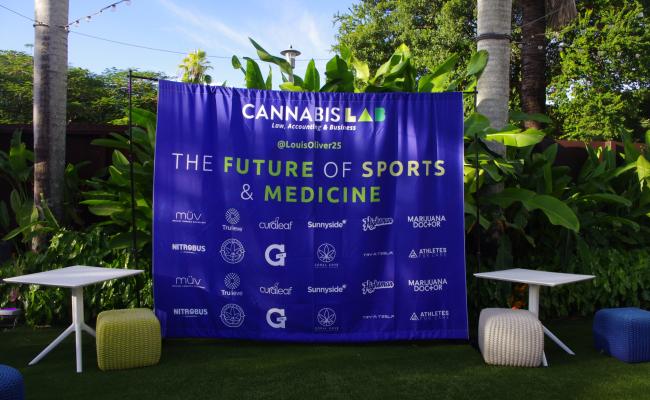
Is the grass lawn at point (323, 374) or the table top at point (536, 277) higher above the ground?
the table top at point (536, 277)

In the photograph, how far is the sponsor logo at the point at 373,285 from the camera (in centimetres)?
452

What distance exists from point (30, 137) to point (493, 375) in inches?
233

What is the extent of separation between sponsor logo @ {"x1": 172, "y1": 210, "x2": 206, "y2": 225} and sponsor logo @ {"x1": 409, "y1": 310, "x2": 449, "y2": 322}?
1945mm

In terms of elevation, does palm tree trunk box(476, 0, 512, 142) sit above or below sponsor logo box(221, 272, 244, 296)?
above

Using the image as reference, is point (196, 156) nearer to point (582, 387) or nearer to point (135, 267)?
point (135, 267)

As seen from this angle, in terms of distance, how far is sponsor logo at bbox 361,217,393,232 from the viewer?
14.8ft

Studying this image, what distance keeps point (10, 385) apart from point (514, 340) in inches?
129

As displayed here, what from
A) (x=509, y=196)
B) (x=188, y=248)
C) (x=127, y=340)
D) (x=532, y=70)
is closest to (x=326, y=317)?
(x=188, y=248)


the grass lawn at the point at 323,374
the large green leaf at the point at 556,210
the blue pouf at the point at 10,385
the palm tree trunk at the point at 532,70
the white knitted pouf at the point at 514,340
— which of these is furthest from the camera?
the palm tree trunk at the point at 532,70

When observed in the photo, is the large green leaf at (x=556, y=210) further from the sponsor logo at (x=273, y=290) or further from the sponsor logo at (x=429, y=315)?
the sponsor logo at (x=273, y=290)

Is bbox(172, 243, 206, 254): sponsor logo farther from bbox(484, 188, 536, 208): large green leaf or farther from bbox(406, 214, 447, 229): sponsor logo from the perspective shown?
bbox(484, 188, 536, 208): large green leaf

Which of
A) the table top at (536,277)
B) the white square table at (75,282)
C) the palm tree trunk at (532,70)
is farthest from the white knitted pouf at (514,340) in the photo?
the palm tree trunk at (532,70)

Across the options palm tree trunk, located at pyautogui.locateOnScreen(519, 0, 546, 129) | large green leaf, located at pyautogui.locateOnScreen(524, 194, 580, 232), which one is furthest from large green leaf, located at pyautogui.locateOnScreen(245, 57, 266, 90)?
palm tree trunk, located at pyautogui.locateOnScreen(519, 0, 546, 129)

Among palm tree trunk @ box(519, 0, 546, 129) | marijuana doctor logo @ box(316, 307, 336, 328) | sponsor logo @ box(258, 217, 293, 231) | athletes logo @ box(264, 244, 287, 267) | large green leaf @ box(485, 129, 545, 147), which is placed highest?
palm tree trunk @ box(519, 0, 546, 129)
